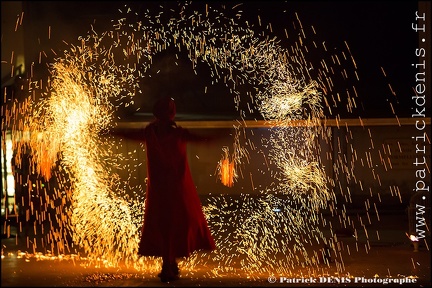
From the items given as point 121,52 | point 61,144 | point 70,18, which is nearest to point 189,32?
point 121,52

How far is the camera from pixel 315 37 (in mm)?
15422

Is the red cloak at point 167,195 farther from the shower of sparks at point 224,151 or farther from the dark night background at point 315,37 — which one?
the dark night background at point 315,37

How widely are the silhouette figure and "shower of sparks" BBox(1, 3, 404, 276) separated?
3.15 feet

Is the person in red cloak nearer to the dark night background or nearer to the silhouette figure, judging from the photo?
the silhouette figure

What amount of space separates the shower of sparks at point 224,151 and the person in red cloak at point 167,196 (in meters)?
0.96

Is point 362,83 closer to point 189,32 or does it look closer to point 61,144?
point 189,32

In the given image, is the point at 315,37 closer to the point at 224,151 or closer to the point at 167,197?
the point at 224,151

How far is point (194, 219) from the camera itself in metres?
7.39

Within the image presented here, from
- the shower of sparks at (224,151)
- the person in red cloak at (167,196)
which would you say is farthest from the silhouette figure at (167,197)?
the shower of sparks at (224,151)

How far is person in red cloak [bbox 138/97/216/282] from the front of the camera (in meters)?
7.27

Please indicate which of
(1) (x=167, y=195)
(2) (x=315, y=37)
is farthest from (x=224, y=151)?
(1) (x=167, y=195)

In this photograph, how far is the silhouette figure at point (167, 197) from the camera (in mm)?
7270

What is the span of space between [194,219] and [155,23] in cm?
850

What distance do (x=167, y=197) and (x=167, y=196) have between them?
1 centimetres
